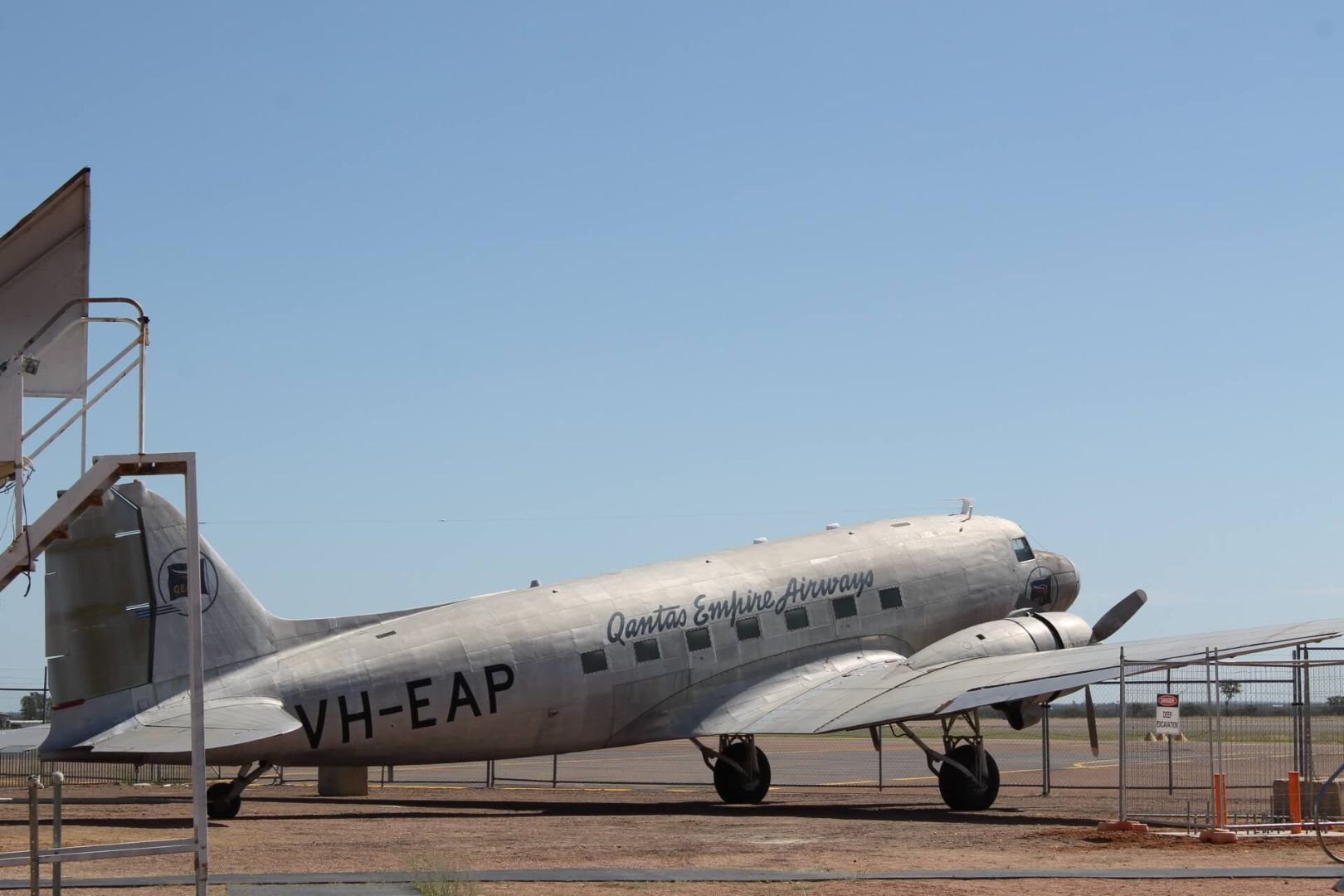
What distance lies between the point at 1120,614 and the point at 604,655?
10546 mm

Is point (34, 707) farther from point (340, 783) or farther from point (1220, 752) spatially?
point (1220, 752)

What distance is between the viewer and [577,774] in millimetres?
A: 37375

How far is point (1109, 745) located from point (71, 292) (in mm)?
45313

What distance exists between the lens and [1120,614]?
27688 mm

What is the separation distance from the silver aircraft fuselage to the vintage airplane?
0.11 ft

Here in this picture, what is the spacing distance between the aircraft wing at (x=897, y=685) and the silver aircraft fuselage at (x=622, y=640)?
27 cm

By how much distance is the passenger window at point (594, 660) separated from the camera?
22703 mm

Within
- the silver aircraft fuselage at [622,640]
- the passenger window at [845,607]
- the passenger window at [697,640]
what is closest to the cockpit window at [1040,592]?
the silver aircraft fuselage at [622,640]

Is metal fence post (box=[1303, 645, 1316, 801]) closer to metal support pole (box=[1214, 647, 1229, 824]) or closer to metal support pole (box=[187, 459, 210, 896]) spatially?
metal support pole (box=[1214, 647, 1229, 824])

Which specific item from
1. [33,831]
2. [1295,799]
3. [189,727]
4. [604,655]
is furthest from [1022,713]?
[33,831]

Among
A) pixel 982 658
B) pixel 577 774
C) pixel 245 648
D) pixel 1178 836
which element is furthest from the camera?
pixel 577 774

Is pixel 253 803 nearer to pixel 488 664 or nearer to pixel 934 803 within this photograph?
pixel 488 664

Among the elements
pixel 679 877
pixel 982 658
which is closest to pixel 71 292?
pixel 679 877

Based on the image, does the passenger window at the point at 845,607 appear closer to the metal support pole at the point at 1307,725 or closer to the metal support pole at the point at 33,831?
the metal support pole at the point at 1307,725
